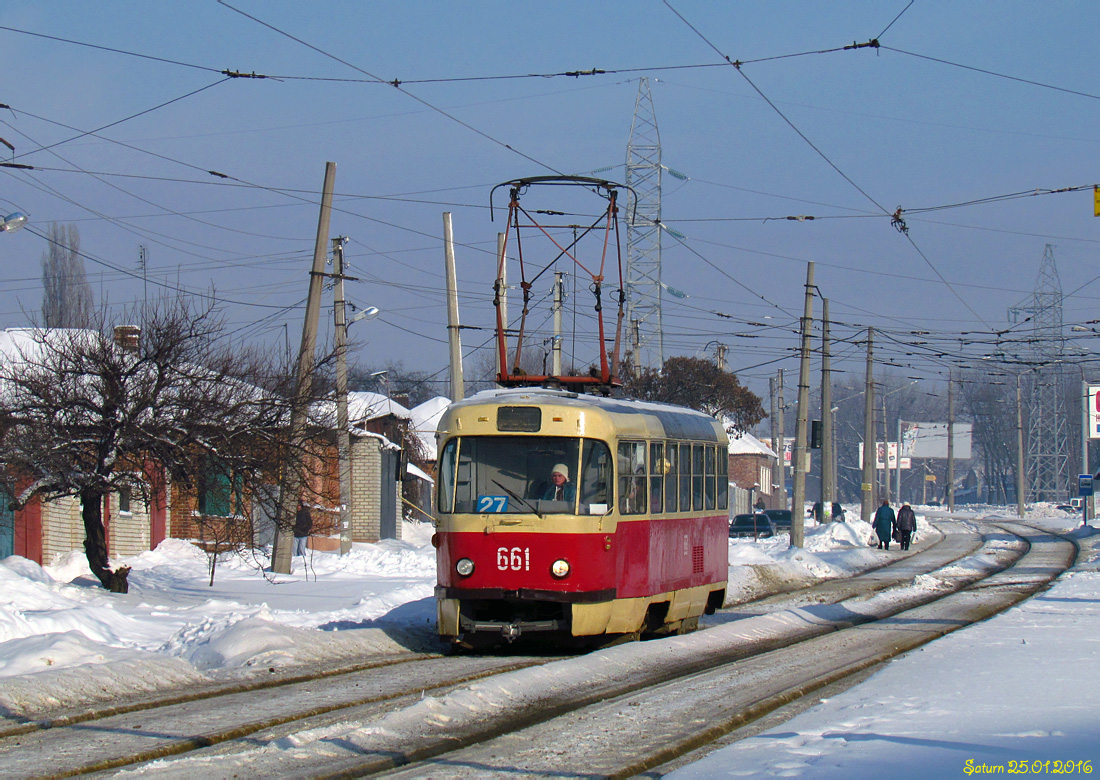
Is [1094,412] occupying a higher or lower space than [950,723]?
higher

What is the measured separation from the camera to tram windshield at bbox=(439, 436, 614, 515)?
12484 millimetres

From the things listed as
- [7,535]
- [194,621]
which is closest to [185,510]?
[7,535]

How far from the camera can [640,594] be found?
1331 cm

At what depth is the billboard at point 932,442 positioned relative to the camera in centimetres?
11744

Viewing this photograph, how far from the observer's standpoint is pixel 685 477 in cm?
1506

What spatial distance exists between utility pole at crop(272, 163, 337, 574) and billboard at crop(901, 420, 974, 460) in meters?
100

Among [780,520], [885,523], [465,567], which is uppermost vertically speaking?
[465,567]

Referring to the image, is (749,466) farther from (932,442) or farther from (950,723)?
(950,723)

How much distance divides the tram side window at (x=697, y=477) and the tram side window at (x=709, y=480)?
0.21 meters

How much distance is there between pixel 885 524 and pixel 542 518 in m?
26.9

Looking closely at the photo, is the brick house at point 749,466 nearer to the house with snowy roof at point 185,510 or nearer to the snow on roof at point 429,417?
the snow on roof at point 429,417

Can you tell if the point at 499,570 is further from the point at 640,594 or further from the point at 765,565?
the point at 765,565

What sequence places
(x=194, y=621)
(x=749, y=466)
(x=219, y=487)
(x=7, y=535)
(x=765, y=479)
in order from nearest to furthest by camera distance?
(x=194, y=621) < (x=219, y=487) < (x=7, y=535) < (x=749, y=466) < (x=765, y=479)

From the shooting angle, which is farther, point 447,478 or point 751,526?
point 751,526
